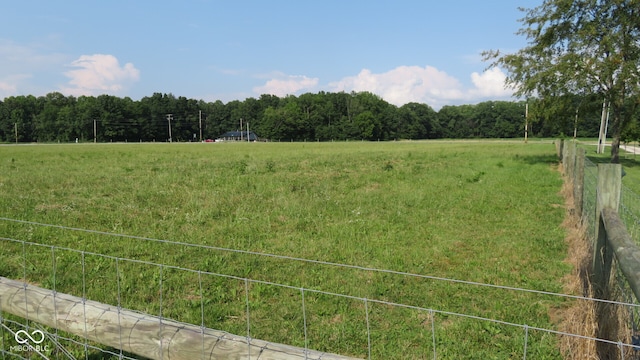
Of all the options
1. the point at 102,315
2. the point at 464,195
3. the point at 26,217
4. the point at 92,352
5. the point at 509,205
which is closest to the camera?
the point at 102,315

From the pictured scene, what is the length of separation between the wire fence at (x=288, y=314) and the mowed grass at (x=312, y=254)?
0.9 inches

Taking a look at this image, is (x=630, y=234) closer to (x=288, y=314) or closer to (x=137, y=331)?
(x=288, y=314)

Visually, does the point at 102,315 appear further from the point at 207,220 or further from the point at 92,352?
the point at 207,220

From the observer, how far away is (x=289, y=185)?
12.7 metres

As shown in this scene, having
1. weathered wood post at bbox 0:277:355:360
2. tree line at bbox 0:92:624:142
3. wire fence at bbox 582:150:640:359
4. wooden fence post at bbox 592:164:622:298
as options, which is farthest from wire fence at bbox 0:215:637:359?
tree line at bbox 0:92:624:142

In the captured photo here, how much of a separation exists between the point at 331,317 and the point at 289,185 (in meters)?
7.97

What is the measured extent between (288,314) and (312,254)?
6.64ft

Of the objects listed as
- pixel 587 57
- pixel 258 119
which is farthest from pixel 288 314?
pixel 258 119

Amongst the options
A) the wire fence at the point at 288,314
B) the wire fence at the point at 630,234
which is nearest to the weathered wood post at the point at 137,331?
the wire fence at the point at 288,314

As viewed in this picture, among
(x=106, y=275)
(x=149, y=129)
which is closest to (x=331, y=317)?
(x=106, y=275)

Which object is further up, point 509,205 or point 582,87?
point 582,87

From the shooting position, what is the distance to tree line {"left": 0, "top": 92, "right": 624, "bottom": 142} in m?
116

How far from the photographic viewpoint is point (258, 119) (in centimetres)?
14950

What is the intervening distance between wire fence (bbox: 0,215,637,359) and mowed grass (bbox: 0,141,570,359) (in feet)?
0.07
